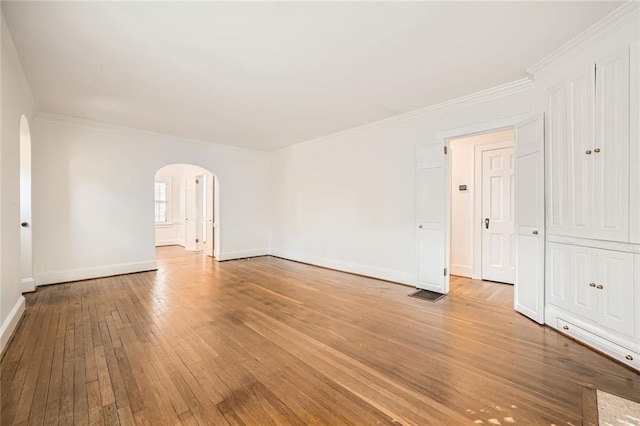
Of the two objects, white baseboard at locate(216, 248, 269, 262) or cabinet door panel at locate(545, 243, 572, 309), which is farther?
white baseboard at locate(216, 248, 269, 262)

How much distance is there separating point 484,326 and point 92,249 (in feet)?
20.5

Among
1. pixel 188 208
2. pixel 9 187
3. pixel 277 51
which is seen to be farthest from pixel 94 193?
pixel 277 51

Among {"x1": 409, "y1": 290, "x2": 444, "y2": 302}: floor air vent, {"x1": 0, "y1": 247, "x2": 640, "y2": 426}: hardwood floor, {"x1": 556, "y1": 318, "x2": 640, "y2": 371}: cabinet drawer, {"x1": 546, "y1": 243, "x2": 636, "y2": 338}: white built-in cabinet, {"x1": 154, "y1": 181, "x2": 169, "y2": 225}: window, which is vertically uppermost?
{"x1": 154, "y1": 181, "x2": 169, "y2": 225}: window

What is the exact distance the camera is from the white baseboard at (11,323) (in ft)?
8.03

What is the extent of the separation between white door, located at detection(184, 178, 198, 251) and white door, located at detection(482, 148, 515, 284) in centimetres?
751

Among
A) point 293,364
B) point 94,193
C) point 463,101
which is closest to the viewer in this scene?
point 293,364

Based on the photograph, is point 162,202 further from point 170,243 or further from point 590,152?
point 590,152

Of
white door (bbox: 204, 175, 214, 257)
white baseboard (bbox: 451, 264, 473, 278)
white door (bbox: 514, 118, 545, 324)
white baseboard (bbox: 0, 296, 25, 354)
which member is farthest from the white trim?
white door (bbox: 514, 118, 545, 324)

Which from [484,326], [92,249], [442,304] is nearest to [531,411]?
[484,326]

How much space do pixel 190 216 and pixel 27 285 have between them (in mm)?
4605

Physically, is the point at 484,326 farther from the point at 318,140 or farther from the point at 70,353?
the point at 318,140

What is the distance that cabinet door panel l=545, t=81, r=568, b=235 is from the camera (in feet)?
9.07

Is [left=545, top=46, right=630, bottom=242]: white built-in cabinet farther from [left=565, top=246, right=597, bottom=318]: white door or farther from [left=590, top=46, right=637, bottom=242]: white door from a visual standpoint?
[left=565, top=246, right=597, bottom=318]: white door

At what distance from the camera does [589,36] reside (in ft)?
8.01
